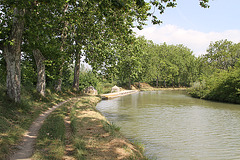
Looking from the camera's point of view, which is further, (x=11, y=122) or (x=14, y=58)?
(x=14, y=58)

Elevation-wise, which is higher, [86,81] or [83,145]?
[86,81]

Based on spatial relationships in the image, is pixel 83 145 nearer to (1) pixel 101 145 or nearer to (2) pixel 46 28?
(1) pixel 101 145

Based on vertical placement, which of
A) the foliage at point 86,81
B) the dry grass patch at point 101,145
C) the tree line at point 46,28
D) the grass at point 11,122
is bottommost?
the dry grass patch at point 101,145

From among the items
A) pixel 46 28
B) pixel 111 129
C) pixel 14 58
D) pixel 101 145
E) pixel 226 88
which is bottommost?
pixel 101 145

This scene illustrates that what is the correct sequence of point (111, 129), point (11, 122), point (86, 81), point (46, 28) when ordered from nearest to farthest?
1. point (11, 122)
2. point (111, 129)
3. point (46, 28)
4. point (86, 81)

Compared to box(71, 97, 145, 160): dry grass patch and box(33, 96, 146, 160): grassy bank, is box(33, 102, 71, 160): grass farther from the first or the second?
box(71, 97, 145, 160): dry grass patch

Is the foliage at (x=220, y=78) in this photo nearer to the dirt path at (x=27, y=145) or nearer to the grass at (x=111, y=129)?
the grass at (x=111, y=129)

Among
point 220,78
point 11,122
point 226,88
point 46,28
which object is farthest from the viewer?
point 220,78

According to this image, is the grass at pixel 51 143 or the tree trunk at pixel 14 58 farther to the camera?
the tree trunk at pixel 14 58

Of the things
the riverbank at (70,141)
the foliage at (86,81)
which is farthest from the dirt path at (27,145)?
the foliage at (86,81)

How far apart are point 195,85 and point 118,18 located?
35.3 m

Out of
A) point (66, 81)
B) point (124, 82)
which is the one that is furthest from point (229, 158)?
point (124, 82)

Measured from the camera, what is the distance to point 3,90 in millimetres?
11672

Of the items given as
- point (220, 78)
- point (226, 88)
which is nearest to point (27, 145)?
point (226, 88)
